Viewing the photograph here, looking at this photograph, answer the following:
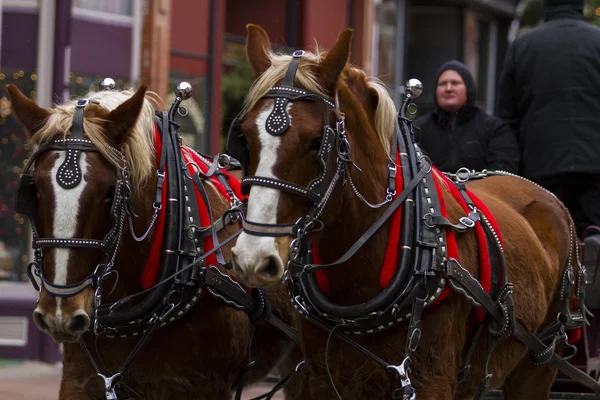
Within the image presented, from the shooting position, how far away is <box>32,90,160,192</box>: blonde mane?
4.09 meters

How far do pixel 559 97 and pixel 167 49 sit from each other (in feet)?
19.7

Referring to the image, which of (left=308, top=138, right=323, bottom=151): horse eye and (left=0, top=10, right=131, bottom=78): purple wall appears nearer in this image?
(left=308, top=138, right=323, bottom=151): horse eye

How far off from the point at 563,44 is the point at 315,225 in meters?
2.78

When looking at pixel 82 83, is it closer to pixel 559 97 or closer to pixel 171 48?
pixel 171 48

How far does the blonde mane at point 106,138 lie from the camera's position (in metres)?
4.09

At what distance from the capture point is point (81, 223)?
3.90 m

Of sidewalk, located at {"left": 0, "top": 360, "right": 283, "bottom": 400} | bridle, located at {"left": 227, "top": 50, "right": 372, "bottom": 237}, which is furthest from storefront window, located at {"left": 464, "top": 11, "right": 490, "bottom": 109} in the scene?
bridle, located at {"left": 227, "top": 50, "right": 372, "bottom": 237}

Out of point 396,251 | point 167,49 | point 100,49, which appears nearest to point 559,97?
point 396,251

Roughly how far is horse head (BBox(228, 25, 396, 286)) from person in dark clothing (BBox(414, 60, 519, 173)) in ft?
6.51

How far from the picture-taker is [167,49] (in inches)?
443

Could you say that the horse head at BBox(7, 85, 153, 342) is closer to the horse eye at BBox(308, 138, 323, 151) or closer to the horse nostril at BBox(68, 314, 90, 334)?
the horse nostril at BBox(68, 314, 90, 334)

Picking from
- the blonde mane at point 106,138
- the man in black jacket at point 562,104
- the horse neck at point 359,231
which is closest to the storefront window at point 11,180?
the man in black jacket at point 562,104

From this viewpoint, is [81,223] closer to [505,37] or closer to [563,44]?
[563,44]

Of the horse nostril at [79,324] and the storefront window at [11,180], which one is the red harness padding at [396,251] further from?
the storefront window at [11,180]
